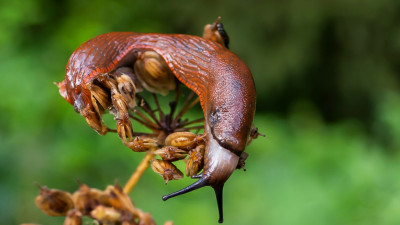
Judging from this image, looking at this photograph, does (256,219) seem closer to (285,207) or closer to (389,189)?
(285,207)

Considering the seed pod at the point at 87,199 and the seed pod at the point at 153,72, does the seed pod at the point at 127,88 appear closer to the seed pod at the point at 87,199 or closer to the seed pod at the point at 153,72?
the seed pod at the point at 153,72

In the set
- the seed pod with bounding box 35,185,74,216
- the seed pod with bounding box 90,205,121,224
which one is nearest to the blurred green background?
the seed pod with bounding box 35,185,74,216

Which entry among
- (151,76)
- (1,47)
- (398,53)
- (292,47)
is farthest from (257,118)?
(151,76)

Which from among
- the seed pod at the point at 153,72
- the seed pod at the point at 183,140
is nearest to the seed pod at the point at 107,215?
the seed pod at the point at 183,140

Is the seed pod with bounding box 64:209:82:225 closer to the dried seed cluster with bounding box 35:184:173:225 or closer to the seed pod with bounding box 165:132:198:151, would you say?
the dried seed cluster with bounding box 35:184:173:225

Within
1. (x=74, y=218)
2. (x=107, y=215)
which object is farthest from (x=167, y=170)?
(x=74, y=218)

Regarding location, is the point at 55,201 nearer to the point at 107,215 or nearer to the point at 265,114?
the point at 107,215
